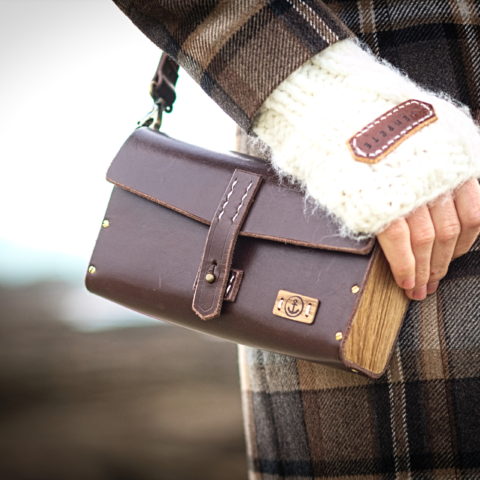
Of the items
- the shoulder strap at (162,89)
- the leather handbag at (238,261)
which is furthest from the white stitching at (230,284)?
the shoulder strap at (162,89)

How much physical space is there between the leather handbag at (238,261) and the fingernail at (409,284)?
0.03 metres

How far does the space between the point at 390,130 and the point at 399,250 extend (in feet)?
0.48

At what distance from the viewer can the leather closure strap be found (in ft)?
2.80

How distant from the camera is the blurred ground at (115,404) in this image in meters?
3.34

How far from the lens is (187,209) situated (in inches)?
36.2

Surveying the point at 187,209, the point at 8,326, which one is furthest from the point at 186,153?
the point at 8,326

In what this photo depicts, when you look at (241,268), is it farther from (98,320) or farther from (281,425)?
(98,320)

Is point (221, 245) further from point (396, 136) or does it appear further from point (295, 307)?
point (396, 136)

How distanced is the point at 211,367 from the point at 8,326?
1.24 metres

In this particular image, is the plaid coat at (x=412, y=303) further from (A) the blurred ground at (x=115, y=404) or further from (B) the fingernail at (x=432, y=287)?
(A) the blurred ground at (x=115, y=404)

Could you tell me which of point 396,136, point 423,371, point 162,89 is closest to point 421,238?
point 396,136

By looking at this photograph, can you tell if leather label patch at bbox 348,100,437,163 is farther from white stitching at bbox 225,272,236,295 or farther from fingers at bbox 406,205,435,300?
white stitching at bbox 225,272,236,295

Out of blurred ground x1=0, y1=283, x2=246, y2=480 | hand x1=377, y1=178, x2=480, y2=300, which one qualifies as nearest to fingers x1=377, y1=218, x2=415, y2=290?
hand x1=377, y1=178, x2=480, y2=300

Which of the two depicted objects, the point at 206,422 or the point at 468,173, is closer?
the point at 468,173
